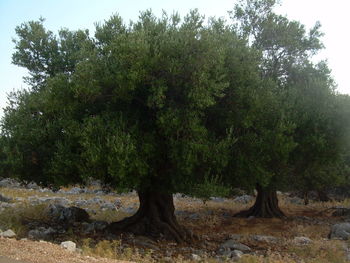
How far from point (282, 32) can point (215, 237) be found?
47.2 feet

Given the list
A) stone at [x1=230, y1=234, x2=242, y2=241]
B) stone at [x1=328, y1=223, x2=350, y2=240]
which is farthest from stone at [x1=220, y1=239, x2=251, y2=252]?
stone at [x1=328, y1=223, x2=350, y2=240]

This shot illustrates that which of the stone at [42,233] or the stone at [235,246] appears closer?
the stone at [42,233]

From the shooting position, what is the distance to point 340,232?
75.1ft

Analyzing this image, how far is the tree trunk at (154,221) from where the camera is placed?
19703 mm

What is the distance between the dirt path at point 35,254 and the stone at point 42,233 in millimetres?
5986

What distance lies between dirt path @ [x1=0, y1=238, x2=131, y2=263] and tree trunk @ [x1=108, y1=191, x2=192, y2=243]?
8451 mm

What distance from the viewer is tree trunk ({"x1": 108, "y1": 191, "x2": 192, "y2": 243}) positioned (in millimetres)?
19703

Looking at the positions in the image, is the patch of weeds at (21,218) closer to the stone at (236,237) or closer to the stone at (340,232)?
the stone at (236,237)

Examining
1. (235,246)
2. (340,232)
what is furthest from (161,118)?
(340,232)

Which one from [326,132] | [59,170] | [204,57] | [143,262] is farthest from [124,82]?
[326,132]

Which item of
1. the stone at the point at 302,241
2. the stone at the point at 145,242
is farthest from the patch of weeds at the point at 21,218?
the stone at the point at 302,241

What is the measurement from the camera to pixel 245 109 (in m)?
18.3

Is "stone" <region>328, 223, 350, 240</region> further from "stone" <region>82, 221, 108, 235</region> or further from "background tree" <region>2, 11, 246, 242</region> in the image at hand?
"stone" <region>82, 221, 108, 235</region>

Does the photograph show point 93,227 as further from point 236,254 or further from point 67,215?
point 236,254
